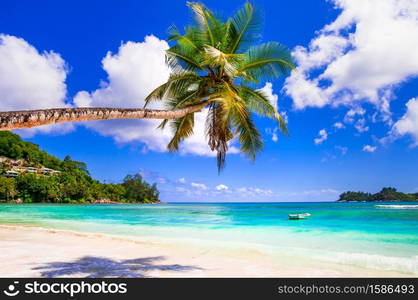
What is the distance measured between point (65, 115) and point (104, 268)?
11.4 ft

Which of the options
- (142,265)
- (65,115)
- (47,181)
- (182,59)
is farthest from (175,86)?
(47,181)

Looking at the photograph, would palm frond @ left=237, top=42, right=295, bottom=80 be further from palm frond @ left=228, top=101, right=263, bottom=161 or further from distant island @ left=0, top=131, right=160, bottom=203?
distant island @ left=0, top=131, right=160, bottom=203

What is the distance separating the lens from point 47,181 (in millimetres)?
70812

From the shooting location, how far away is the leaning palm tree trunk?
3.30 metres

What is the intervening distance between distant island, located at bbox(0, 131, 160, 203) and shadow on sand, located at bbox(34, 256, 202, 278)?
70251 mm

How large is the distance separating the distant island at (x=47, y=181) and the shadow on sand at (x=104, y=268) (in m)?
70.3

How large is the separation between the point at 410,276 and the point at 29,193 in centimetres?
7893

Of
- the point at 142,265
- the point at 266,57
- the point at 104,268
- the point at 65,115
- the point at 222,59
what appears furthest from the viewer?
the point at 266,57

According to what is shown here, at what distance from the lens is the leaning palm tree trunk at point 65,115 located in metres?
3.30

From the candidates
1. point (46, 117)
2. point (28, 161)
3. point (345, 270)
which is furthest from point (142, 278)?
point (28, 161)

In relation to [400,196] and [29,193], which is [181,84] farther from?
[400,196]

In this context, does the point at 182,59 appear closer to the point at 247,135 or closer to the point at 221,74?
the point at 221,74

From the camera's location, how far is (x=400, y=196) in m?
126

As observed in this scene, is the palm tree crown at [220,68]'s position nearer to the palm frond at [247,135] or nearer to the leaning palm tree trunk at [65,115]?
the palm frond at [247,135]
